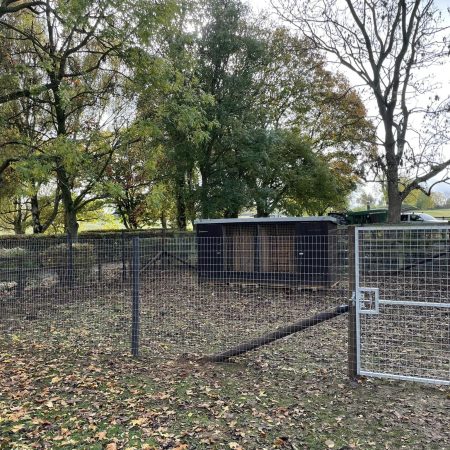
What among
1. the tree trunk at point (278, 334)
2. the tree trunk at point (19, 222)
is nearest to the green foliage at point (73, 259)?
the tree trunk at point (278, 334)

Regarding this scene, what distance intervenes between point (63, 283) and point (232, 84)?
972 centimetres

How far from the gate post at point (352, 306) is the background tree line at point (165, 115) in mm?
5195

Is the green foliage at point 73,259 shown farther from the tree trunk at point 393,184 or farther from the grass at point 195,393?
the tree trunk at point 393,184

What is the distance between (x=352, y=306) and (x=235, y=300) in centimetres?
461

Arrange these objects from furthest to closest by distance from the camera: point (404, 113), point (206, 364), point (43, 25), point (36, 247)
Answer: point (404, 113)
point (43, 25)
point (36, 247)
point (206, 364)

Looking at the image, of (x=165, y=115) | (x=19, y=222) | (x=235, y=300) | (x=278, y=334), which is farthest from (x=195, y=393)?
(x=19, y=222)

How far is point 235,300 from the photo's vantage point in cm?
852

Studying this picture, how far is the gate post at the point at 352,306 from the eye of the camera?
13.4ft

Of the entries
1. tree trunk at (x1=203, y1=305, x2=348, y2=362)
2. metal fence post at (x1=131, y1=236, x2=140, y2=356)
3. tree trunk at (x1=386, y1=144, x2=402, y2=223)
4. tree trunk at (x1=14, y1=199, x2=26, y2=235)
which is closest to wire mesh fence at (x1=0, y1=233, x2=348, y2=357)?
metal fence post at (x1=131, y1=236, x2=140, y2=356)

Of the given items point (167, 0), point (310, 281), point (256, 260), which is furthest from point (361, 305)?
point (167, 0)

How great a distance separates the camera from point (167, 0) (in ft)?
26.1

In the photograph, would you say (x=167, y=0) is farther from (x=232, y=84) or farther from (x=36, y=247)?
(x=232, y=84)

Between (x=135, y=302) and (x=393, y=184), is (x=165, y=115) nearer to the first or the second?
(x=135, y=302)

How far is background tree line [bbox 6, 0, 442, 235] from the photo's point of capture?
816cm
